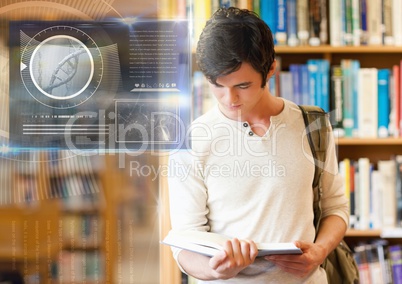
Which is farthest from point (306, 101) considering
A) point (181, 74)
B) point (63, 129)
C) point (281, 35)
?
point (63, 129)

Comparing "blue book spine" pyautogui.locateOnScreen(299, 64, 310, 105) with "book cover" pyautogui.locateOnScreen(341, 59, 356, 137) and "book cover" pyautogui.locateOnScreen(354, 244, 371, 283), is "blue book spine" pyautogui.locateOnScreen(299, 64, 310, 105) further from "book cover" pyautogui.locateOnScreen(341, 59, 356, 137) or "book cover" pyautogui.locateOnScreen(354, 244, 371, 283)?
"book cover" pyautogui.locateOnScreen(354, 244, 371, 283)

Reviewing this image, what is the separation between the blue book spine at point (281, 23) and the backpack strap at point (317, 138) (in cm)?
77

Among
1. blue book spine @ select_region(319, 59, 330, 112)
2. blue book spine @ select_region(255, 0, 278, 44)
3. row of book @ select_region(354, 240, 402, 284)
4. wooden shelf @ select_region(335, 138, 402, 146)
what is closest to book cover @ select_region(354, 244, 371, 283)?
row of book @ select_region(354, 240, 402, 284)

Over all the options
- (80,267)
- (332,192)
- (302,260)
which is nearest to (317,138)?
(332,192)

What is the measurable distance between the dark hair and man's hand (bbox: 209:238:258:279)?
0.30m

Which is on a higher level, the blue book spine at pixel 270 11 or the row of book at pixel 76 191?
the blue book spine at pixel 270 11

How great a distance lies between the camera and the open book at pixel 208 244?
3.17 feet

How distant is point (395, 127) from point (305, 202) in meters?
0.94

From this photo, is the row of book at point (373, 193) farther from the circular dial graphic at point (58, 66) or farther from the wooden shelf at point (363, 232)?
the circular dial graphic at point (58, 66)

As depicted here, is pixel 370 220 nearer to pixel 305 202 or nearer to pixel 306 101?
pixel 306 101

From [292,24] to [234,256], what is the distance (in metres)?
1.09

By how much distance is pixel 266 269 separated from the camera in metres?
1.08

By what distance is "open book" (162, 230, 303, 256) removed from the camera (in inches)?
38.1
